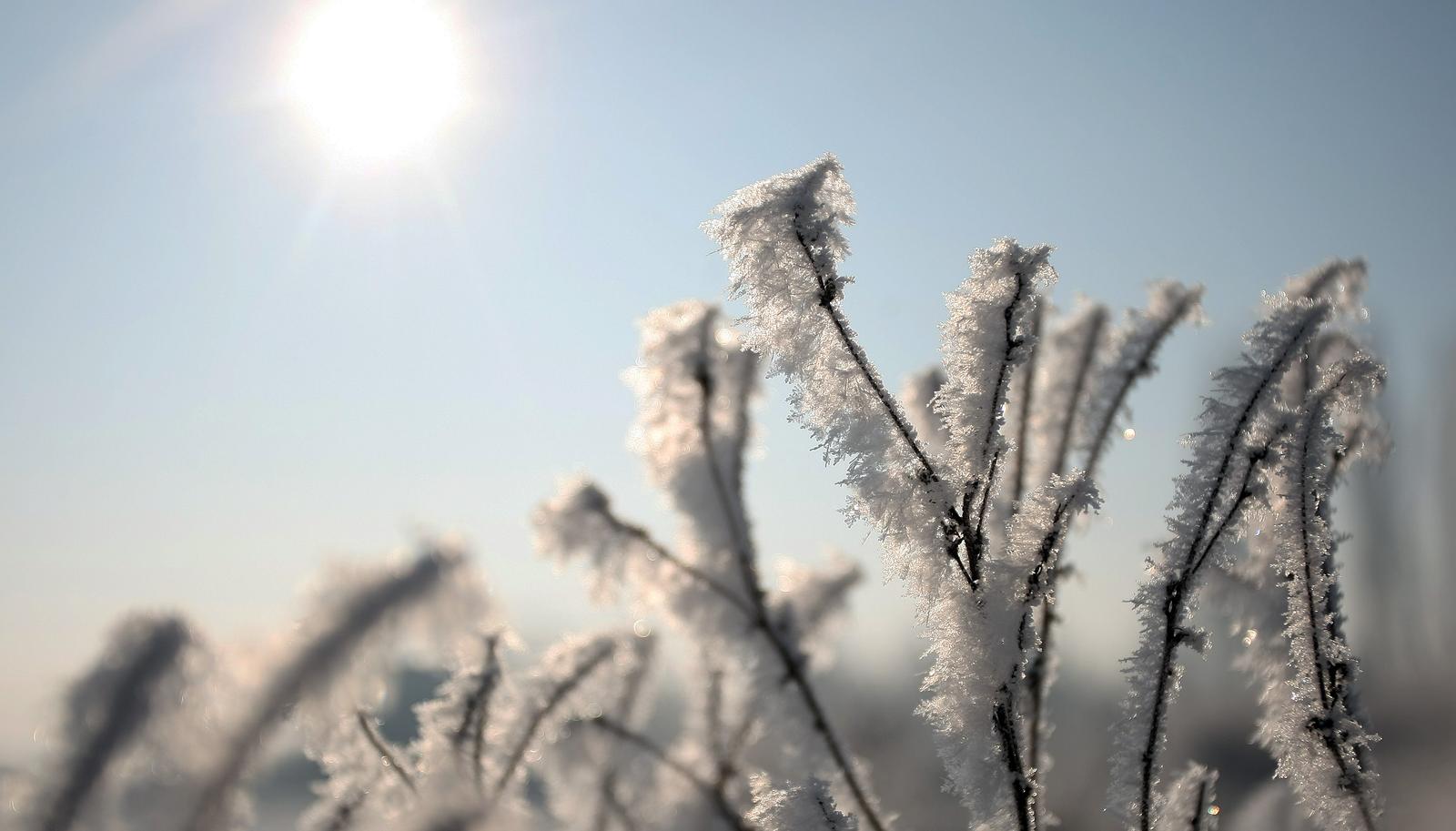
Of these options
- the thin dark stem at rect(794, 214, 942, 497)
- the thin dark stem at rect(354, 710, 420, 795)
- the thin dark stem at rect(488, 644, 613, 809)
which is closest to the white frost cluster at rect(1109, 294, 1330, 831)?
the thin dark stem at rect(794, 214, 942, 497)

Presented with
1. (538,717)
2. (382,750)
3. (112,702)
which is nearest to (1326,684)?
(538,717)

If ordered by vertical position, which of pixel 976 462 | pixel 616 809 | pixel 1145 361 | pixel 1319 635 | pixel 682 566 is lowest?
pixel 616 809

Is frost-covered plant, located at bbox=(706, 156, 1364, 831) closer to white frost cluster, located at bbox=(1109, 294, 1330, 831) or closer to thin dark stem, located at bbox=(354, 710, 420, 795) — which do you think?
white frost cluster, located at bbox=(1109, 294, 1330, 831)

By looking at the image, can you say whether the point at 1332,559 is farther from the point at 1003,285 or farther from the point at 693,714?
the point at 693,714

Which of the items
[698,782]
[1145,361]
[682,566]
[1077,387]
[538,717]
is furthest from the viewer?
[1077,387]

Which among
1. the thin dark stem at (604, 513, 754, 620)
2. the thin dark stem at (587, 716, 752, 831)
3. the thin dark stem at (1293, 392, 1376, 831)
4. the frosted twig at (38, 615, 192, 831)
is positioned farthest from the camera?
the thin dark stem at (1293, 392, 1376, 831)

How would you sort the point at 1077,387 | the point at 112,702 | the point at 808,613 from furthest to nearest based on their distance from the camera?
the point at 1077,387 → the point at 808,613 → the point at 112,702

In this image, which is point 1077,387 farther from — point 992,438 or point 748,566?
point 748,566

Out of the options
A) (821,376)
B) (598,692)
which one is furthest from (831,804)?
(821,376)
